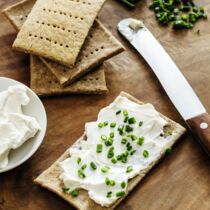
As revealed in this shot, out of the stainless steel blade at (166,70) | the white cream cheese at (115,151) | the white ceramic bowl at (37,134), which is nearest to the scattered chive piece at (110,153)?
the white cream cheese at (115,151)

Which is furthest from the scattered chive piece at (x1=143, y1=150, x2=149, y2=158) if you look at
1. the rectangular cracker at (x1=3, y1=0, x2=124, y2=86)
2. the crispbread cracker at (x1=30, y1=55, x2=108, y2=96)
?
the rectangular cracker at (x1=3, y1=0, x2=124, y2=86)

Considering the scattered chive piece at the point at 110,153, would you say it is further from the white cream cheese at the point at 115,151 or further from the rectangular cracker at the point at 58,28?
the rectangular cracker at the point at 58,28

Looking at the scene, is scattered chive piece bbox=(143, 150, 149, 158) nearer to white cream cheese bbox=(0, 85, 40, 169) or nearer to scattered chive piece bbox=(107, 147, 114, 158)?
scattered chive piece bbox=(107, 147, 114, 158)

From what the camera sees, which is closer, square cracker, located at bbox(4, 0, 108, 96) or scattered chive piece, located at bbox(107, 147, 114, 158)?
scattered chive piece, located at bbox(107, 147, 114, 158)

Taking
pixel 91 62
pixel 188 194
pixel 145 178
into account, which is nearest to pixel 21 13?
pixel 91 62

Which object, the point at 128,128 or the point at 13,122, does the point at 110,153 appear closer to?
the point at 128,128

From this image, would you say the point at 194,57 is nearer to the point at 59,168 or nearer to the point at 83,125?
the point at 83,125
